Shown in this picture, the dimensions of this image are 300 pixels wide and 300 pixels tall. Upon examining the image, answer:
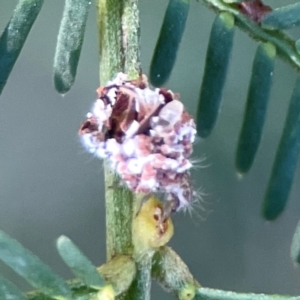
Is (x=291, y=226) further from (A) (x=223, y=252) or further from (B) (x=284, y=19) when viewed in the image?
(B) (x=284, y=19)

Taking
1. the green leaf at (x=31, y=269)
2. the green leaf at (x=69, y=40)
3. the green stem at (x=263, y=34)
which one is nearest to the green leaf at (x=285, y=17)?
the green stem at (x=263, y=34)

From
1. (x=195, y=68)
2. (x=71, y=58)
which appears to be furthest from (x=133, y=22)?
(x=195, y=68)

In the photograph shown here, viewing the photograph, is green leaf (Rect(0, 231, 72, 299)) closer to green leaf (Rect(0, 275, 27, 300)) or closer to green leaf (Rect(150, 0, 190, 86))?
green leaf (Rect(0, 275, 27, 300))

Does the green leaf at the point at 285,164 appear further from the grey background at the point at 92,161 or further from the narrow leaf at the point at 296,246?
the grey background at the point at 92,161

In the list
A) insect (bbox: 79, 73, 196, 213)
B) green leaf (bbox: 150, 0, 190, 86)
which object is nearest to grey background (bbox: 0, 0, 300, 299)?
green leaf (bbox: 150, 0, 190, 86)

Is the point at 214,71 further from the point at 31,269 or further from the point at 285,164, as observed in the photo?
the point at 31,269
